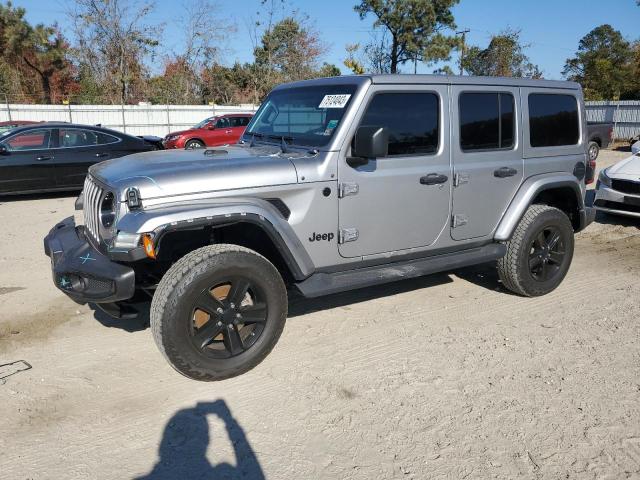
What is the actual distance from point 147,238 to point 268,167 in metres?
0.94

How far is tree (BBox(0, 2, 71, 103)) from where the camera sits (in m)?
38.2

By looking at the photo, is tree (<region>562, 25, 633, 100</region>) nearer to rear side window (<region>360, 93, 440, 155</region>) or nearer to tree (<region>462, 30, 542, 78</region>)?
tree (<region>462, 30, 542, 78</region>)

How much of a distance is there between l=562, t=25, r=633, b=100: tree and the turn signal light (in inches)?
1459

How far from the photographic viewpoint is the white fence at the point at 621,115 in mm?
25031

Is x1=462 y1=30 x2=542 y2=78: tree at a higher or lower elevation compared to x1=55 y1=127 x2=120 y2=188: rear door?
higher

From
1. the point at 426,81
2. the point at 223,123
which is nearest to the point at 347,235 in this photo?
the point at 426,81

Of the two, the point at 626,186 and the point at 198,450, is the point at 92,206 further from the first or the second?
the point at 626,186

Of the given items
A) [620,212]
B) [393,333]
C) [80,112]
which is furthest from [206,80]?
[393,333]

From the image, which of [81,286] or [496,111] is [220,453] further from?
[496,111]

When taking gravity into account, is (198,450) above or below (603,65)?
below

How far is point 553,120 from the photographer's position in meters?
5.05

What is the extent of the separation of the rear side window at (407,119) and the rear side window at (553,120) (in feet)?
3.82

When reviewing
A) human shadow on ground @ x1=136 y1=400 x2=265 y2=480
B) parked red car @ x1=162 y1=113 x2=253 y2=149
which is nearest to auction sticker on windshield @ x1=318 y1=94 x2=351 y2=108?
human shadow on ground @ x1=136 y1=400 x2=265 y2=480

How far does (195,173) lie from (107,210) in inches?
27.6
